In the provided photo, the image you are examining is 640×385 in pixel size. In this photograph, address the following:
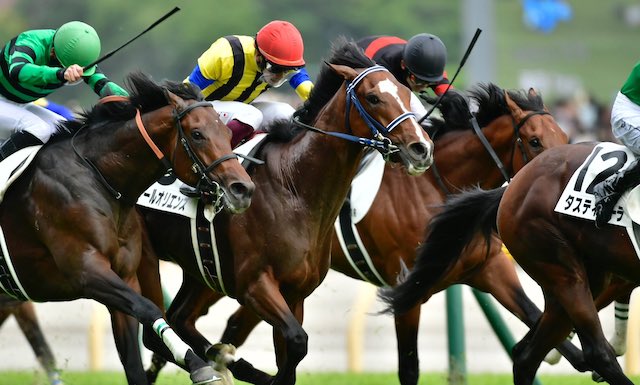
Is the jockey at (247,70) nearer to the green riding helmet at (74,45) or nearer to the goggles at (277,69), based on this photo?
the goggles at (277,69)

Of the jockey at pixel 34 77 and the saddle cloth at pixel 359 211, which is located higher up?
the jockey at pixel 34 77

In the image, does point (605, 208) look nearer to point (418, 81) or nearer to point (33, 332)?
point (418, 81)

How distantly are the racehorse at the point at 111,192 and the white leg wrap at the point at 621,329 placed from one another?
2737 millimetres

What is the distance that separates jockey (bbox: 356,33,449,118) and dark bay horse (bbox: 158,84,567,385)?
0.30m

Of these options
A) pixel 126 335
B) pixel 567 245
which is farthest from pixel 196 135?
pixel 567 245

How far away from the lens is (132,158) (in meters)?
6.86

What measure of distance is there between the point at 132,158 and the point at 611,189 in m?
2.52

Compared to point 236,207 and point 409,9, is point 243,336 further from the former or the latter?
point 409,9

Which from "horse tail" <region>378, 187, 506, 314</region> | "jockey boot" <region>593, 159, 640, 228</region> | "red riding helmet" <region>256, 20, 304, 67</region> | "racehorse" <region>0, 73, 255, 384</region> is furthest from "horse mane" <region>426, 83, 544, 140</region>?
"racehorse" <region>0, 73, 255, 384</region>

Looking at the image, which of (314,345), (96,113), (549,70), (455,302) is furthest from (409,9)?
(96,113)

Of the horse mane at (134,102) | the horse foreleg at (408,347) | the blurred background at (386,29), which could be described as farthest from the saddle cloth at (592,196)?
the blurred background at (386,29)

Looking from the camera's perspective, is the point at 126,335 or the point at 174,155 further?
the point at 126,335

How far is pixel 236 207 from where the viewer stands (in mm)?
6434

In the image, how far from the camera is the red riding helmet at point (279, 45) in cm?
728
